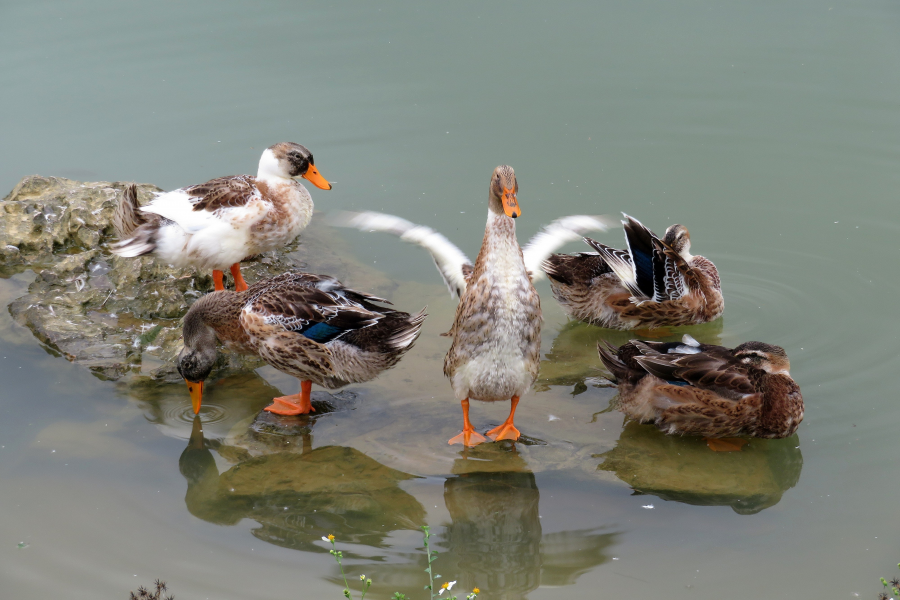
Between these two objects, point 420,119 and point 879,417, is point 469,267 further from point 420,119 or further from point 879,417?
point 420,119

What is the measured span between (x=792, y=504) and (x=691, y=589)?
38.2 inches

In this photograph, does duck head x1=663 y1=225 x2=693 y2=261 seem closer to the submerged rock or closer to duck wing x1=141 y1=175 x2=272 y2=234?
the submerged rock

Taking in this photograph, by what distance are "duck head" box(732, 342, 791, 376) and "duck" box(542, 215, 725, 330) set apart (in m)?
1.13

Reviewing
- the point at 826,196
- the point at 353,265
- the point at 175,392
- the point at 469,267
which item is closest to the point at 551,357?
the point at 469,267

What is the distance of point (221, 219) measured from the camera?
5.93m

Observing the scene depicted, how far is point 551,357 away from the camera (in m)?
6.00

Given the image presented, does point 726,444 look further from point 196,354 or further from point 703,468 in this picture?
point 196,354

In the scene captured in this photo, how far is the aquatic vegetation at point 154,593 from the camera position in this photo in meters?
3.56

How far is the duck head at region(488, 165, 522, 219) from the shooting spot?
14.5 ft

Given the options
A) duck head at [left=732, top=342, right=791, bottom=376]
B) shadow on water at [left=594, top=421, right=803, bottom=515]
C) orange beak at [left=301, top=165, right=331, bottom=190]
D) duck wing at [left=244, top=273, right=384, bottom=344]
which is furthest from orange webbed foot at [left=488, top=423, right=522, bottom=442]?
orange beak at [left=301, top=165, right=331, bottom=190]

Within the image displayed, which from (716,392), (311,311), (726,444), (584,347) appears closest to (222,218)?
(311,311)

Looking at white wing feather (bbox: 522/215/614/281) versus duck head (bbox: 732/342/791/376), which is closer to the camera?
duck head (bbox: 732/342/791/376)

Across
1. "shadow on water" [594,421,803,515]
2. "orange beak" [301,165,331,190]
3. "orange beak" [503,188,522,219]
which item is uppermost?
"orange beak" [301,165,331,190]

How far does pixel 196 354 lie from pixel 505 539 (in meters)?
2.23
